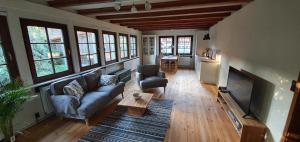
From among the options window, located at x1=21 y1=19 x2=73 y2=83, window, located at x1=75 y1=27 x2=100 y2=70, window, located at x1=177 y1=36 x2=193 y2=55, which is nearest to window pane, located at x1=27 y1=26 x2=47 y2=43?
window, located at x1=21 y1=19 x2=73 y2=83

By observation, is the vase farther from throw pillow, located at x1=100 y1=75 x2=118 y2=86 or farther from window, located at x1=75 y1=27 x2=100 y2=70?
window, located at x1=75 y1=27 x2=100 y2=70

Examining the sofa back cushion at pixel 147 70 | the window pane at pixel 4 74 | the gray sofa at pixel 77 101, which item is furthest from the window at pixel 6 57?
the sofa back cushion at pixel 147 70

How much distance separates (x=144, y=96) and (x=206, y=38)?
16.1ft

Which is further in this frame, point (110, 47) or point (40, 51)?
point (110, 47)

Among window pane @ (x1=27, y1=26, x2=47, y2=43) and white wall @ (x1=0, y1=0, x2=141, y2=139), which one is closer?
white wall @ (x1=0, y1=0, x2=141, y2=139)

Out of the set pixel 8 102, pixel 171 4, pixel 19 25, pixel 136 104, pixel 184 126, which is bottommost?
pixel 184 126

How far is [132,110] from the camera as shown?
107 inches

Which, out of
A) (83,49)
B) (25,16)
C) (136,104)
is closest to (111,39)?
(83,49)

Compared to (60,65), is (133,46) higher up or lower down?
higher up

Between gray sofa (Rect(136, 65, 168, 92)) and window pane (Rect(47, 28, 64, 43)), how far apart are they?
2125 millimetres

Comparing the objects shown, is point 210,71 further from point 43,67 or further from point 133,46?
point 43,67

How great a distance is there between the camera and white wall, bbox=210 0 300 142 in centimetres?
148

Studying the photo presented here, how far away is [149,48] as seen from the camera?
8.15 metres

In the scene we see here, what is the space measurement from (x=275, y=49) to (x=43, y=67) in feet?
12.7
